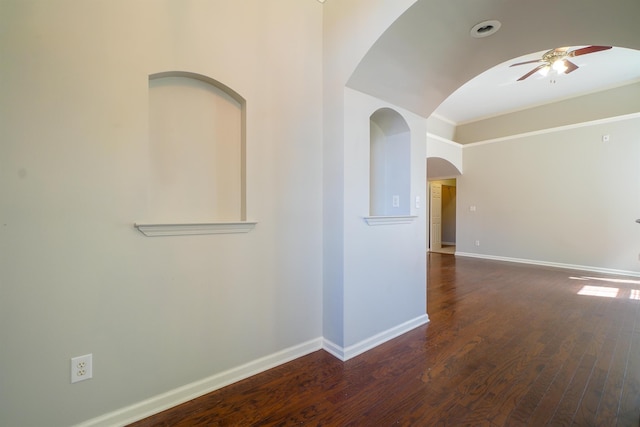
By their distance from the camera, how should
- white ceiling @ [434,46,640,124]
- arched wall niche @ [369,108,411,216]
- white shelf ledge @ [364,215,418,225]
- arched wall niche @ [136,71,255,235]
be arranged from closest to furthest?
arched wall niche @ [136,71,255,235] → white shelf ledge @ [364,215,418,225] → arched wall niche @ [369,108,411,216] → white ceiling @ [434,46,640,124]

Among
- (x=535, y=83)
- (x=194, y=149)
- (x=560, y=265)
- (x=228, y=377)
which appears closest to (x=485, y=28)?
(x=194, y=149)

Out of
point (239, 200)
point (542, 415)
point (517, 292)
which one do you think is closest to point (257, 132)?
point (239, 200)

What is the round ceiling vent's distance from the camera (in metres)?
1.86

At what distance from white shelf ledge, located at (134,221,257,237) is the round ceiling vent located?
2126 millimetres

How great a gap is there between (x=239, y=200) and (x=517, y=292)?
13.8 feet

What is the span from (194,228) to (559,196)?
7.02 m

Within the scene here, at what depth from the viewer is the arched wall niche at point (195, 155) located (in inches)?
64.7

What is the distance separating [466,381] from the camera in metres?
1.86

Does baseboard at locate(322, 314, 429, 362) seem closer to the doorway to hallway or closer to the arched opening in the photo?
the arched opening

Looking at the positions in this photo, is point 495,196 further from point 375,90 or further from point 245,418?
point 245,418

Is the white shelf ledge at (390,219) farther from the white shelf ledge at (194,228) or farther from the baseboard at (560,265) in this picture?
the baseboard at (560,265)

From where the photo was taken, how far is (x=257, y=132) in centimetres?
194

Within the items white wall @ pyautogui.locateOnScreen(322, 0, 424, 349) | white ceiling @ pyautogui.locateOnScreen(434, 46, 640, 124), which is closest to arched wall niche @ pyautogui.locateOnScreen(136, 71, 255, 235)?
white wall @ pyautogui.locateOnScreen(322, 0, 424, 349)

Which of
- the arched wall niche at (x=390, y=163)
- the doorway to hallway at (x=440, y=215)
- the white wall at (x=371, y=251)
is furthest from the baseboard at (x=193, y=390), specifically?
the doorway to hallway at (x=440, y=215)
